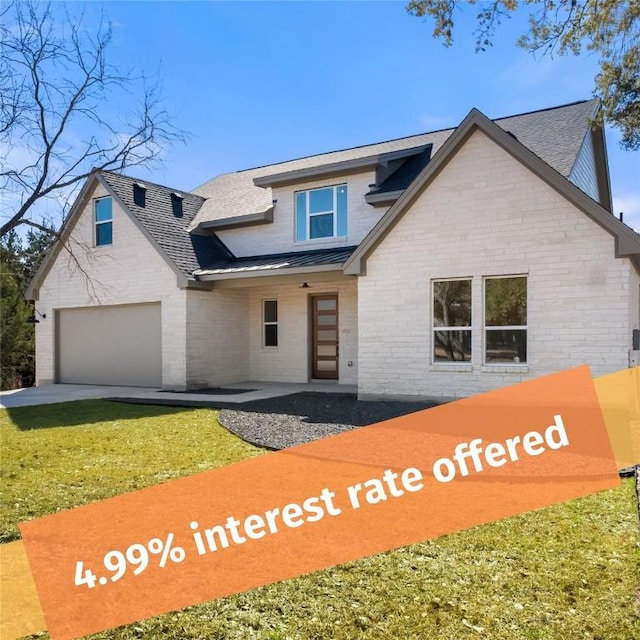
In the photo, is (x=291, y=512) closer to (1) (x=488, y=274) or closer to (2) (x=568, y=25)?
(1) (x=488, y=274)

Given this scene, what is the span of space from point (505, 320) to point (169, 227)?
10.7 metres

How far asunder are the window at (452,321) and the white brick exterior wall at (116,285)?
285 inches

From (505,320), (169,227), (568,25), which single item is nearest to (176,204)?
(169,227)

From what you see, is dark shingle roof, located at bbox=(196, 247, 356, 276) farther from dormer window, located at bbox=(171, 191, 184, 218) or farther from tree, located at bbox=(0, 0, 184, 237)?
tree, located at bbox=(0, 0, 184, 237)

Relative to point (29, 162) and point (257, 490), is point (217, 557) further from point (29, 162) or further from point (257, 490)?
point (29, 162)

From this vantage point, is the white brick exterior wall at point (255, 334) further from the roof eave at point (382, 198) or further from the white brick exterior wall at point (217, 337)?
the roof eave at point (382, 198)

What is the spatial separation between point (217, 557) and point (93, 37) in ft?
24.1

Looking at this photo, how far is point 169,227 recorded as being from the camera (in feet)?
55.3

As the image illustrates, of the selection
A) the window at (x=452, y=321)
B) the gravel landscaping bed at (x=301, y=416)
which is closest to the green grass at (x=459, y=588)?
the gravel landscaping bed at (x=301, y=416)

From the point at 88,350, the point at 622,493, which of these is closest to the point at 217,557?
the point at 622,493

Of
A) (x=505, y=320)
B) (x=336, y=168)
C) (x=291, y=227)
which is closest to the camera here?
(x=505, y=320)

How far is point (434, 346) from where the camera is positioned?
38.5 ft

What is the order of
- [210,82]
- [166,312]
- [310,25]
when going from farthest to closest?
[166,312]
[210,82]
[310,25]

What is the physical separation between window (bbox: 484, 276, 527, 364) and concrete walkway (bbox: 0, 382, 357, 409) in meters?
4.28
